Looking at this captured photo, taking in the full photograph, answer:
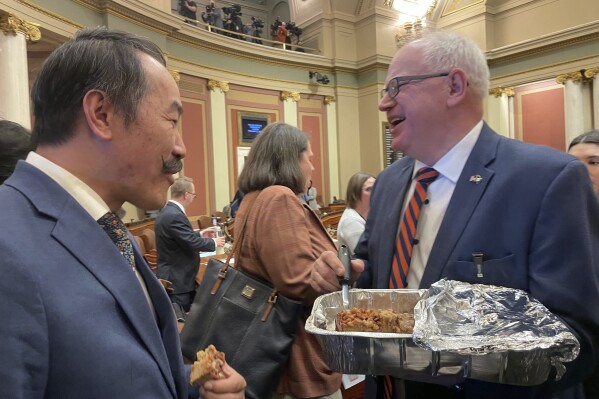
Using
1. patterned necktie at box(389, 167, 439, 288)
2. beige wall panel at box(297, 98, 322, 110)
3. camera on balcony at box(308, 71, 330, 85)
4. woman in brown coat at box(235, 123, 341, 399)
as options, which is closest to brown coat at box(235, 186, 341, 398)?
woman in brown coat at box(235, 123, 341, 399)

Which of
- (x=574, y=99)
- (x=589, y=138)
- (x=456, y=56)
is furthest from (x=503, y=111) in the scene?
(x=456, y=56)

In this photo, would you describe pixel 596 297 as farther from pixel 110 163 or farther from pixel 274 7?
pixel 274 7

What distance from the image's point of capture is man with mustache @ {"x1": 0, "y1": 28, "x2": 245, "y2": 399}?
0.75m

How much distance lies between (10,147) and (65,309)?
1.07 meters

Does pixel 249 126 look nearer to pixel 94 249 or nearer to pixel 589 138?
pixel 589 138

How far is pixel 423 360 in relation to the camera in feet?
3.57

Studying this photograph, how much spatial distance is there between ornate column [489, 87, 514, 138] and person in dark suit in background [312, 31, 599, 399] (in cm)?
1427

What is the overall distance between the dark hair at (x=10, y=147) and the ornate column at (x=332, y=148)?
13.0m

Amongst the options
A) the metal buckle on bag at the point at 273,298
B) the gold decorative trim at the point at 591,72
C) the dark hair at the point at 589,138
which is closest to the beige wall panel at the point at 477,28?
the gold decorative trim at the point at 591,72

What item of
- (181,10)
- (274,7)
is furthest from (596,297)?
(274,7)

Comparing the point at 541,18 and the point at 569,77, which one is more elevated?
the point at 541,18

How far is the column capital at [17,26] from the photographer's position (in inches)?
256

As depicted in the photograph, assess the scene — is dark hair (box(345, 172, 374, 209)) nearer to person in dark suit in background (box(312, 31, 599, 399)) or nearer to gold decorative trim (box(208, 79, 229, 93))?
person in dark suit in background (box(312, 31, 599, 399))

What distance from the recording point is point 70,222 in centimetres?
88
